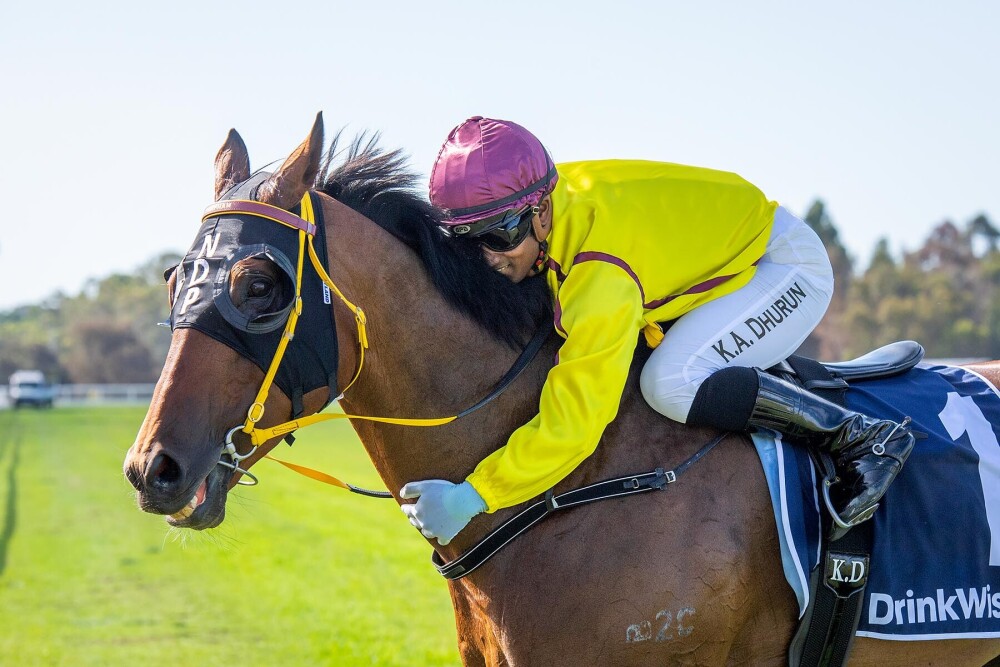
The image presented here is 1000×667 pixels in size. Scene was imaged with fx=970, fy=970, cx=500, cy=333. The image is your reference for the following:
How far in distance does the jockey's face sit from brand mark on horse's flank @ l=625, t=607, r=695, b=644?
113cm

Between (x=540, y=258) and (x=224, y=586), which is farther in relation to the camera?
(x=224, y=586)

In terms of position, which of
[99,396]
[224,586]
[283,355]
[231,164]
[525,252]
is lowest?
[99,396]

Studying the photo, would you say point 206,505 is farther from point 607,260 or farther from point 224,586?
point 224,586

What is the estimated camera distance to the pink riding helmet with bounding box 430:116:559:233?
297cm

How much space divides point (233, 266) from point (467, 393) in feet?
2.67

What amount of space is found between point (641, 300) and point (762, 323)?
494mm

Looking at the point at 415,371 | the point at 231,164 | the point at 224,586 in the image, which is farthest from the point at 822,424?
the point at 224,586

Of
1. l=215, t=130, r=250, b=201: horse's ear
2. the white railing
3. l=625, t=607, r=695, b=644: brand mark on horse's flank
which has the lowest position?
the white railing

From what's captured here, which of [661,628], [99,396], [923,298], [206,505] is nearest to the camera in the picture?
[206,505]

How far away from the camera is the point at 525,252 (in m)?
3.09

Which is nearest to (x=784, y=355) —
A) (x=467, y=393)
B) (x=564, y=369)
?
(x=564, y=369)

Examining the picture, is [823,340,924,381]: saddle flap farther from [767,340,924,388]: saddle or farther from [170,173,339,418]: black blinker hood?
[170,173,339,418]: black blinker hood

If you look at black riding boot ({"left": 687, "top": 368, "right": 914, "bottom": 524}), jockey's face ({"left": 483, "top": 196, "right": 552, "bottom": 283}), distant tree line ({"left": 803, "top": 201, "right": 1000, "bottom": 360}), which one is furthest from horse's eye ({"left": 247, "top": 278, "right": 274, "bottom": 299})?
distant tree line ({"left": 803, "top": 201, "right": 1000, "bottom": 360})

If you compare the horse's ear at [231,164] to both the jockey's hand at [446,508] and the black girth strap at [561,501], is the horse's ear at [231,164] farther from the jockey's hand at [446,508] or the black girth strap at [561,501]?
the black girth strap at [561,501]
